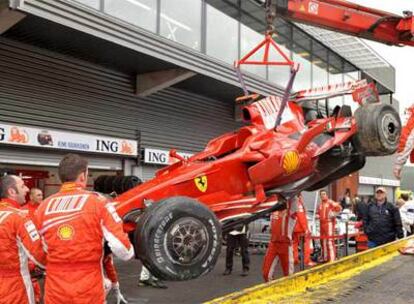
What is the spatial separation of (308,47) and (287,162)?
14955 mm

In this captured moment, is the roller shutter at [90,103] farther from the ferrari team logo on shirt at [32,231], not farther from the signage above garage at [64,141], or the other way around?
the ferrari team logo on shirt at [32,231]

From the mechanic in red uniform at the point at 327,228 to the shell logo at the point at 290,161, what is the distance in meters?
6.42

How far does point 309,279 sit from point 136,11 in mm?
8089

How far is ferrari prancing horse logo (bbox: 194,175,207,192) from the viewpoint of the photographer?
4.76m

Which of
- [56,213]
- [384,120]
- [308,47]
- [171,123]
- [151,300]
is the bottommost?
[151,300]

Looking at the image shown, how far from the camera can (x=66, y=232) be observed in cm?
328

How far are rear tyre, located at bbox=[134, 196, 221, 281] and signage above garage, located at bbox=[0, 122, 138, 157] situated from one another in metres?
7.07

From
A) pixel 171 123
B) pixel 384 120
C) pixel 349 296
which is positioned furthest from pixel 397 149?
pixel 171 123

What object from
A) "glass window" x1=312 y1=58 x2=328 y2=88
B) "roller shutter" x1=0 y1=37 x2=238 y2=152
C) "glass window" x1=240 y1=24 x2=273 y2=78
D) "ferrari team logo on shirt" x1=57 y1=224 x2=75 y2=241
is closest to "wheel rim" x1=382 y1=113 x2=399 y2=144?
"ferrari team logo on shirt" x1=57 y1=224 x2=75 y2=241

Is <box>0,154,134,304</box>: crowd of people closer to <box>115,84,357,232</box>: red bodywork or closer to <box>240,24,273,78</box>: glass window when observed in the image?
<box>115,84,357,232</box>: red bodywork

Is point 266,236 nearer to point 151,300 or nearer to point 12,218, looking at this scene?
point 151,300

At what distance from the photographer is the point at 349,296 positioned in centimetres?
418

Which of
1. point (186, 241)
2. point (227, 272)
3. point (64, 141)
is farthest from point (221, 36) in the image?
point (186, 241)

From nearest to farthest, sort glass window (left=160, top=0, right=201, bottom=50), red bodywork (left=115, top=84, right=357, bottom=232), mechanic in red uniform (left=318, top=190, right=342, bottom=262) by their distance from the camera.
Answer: red bodywork (left=115, top=84, right=357, bottom=232)
mechanic in red uniform (left=318, top=190, right=342, bottom=262)
glass window (left=160, top=0, right=201, bottom=50)
